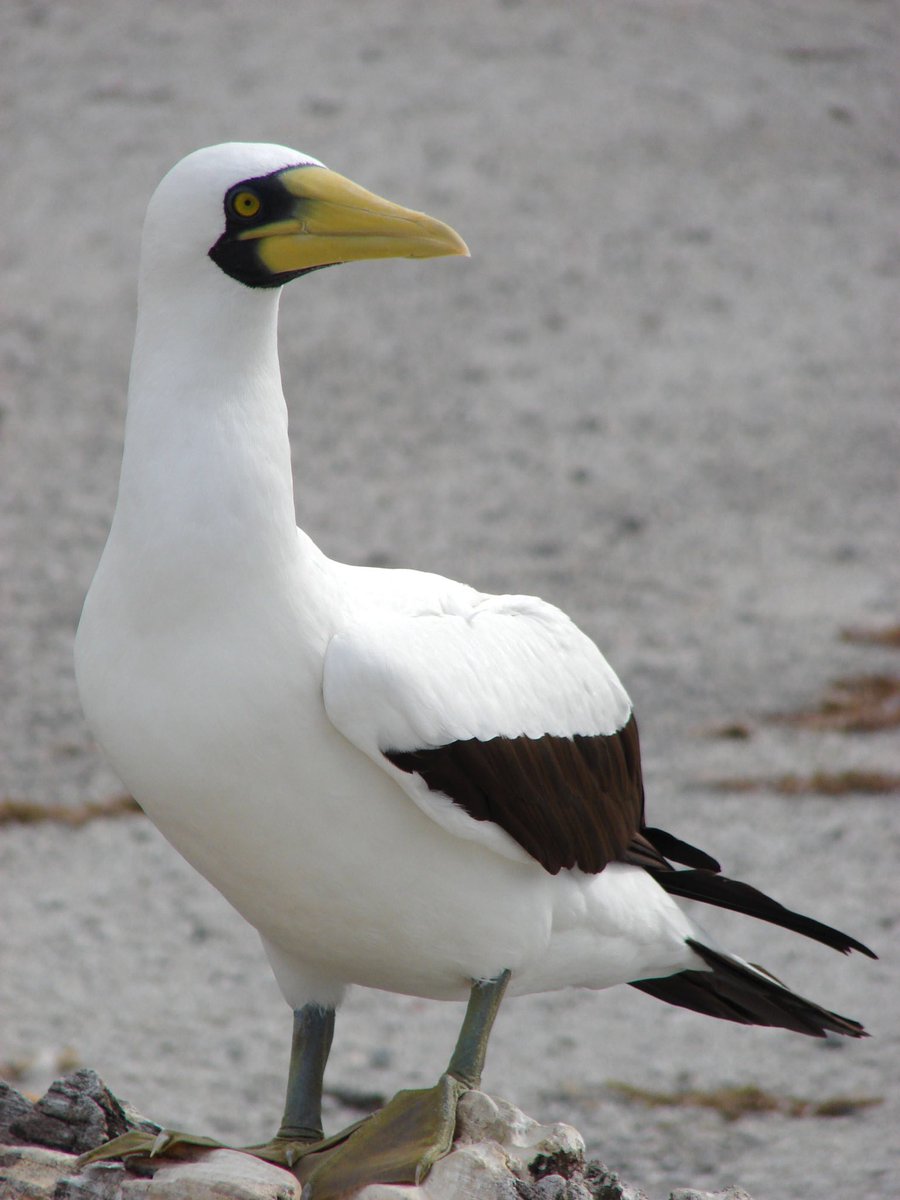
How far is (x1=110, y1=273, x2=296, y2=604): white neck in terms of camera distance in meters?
3.77

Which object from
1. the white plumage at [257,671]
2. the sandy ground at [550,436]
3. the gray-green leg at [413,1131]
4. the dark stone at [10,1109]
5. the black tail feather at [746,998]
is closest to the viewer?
the white plumage at [257,671]

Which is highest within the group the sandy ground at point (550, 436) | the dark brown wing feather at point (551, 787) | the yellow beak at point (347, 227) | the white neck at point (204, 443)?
the yellow beak at point (347, 227)

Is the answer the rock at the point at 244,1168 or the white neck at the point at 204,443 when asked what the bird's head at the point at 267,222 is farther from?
the rock at the point at 244,1168

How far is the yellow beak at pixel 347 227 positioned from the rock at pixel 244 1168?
6.80 ft

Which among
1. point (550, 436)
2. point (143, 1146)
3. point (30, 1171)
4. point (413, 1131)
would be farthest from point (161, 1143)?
point (550, 436)

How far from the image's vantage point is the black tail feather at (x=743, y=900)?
482 cm

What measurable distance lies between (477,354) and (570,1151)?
11.4 meters

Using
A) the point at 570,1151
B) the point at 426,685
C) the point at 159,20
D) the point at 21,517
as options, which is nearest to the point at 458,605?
the point at 426,685

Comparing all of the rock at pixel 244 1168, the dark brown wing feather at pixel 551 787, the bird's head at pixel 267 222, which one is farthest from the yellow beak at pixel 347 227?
the rock at pixel 244 1168

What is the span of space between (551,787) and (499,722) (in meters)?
0.29

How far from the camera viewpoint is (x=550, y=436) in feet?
45.9

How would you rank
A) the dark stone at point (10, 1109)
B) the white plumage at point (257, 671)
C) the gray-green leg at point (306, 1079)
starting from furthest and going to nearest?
the gray-green leg at point (306, 1079)
the dark stone at point (10, 1109)
the white plumage at point (257, 671)

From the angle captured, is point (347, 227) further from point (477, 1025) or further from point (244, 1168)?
point (244, 1168)

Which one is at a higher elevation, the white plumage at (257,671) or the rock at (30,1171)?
the white plumage at (257,671)
